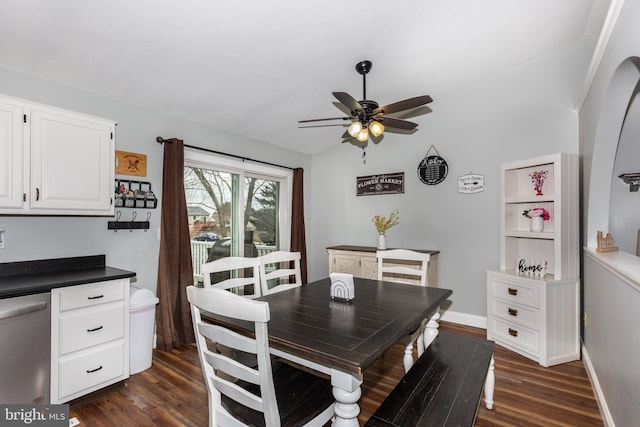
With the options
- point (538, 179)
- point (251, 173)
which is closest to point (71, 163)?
point (251, 173)

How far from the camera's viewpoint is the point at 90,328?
2.18 m

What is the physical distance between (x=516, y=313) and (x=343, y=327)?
2.42m

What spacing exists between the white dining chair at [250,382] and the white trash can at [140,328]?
1.58m

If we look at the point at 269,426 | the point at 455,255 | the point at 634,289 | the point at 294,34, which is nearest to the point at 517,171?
the point at 455,255

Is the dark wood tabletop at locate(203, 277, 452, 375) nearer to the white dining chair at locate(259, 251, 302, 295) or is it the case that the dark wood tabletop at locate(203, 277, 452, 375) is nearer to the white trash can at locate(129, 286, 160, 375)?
the white dining chair at locate(259, 251, 302, 295)

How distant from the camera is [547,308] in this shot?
2.84m

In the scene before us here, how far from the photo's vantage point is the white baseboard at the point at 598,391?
6.37ft

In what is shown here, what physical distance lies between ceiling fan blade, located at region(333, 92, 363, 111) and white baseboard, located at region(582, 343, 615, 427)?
266 centimetres

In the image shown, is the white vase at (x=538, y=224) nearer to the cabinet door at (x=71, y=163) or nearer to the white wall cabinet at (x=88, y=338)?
the white wall cabinet at (x=88, y=338)

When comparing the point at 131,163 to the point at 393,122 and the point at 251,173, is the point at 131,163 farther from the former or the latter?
the point at 393,122

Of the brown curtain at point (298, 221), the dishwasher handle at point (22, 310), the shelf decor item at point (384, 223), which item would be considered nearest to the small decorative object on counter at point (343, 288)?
the dishwasher handle at point (22, 310)

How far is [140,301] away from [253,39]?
2.38 meters

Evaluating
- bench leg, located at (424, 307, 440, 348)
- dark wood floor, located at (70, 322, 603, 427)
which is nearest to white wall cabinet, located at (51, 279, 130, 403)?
dark wood floor, located at (70, 322, 603, 427)

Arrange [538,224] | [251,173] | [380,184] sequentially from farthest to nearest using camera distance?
[380,184], [251,173], [538,224]
